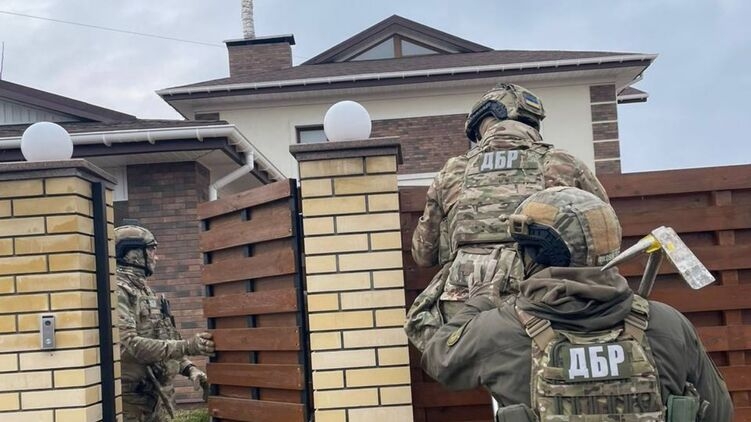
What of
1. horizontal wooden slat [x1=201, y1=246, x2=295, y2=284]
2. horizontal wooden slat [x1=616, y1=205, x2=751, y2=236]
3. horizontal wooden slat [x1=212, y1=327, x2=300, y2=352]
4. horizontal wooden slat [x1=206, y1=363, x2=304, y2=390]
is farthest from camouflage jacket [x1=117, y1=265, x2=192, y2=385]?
horizontal wooden slat [x1=616, y1=205, x2=751, y2=236]

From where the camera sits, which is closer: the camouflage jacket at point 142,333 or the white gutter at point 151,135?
the camouflage jacket at point 142,333

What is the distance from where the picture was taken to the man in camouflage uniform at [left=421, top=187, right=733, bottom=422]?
2.36 m

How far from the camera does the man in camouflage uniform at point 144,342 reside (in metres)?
5.59

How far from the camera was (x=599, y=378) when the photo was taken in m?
2.36

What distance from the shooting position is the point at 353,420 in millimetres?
4301

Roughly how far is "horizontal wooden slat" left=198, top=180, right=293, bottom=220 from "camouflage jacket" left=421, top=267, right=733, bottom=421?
213 centimetres

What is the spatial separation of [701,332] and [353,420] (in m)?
2.03

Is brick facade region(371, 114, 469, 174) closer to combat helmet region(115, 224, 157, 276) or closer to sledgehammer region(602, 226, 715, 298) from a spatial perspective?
combat helmet region(115, 224, 157, 276)

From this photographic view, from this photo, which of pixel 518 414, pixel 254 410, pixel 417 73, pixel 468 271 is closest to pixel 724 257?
pixel 468 271

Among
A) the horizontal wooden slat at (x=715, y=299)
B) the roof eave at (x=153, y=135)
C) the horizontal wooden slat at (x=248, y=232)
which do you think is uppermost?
the roof eave at (x=153, y=135)

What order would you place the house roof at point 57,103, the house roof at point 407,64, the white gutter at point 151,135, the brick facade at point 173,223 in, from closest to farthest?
the white gutter at point 151,135 < the brick facade at point 173,223 < the house roof at point 57,103 < the house roof at point 407,64

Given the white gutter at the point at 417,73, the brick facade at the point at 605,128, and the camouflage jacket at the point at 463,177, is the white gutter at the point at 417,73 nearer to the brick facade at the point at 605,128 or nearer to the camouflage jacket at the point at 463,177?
the brick facade at the point at 605,128

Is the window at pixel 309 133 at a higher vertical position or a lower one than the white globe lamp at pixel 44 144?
higher

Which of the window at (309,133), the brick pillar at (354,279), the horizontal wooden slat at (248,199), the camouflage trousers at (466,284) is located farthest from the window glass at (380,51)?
the camouflage trousers at (466,284)
